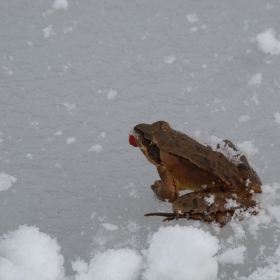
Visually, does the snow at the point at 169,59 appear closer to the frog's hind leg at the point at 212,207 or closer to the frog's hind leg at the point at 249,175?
the frog's hind leg at the point at 249,175

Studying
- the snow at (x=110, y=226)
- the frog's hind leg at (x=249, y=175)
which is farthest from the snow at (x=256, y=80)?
the snow at (x=110, y=226)

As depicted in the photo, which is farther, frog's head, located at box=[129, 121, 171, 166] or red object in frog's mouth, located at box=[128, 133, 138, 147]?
red object in frog's mouth, located at box=[128, 133, 138, 147]

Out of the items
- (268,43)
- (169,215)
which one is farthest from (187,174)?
(268,43)

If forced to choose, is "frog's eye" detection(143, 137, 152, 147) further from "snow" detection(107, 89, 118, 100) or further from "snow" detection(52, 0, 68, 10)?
"snow" detection(52, 0, 68, 10)

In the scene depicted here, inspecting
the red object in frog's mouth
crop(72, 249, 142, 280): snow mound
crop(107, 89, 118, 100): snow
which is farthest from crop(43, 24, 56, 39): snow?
crop(72, 249, 142, 280): snow mound

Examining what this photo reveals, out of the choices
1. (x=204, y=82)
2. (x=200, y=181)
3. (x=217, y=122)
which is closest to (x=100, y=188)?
(x=200, y=181)
